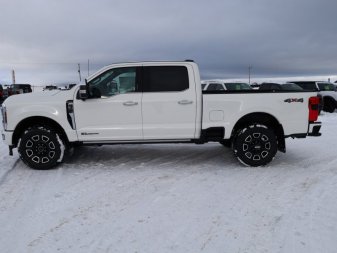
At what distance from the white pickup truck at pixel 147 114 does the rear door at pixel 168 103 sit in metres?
0.02

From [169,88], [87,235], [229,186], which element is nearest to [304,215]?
[229,186]

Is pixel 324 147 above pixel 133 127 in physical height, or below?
below

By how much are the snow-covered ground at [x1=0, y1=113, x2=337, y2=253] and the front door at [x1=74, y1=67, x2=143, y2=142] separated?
2.21 feet

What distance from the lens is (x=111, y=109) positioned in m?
5.61

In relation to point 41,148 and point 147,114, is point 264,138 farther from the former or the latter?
point 41,148

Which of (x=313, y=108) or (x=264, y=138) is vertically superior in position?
(x=313, y=108)

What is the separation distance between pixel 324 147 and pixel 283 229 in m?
5.03

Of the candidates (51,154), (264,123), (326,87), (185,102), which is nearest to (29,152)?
(51,154)

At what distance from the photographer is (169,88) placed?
5738mm

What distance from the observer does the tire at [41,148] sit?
5.61 meters

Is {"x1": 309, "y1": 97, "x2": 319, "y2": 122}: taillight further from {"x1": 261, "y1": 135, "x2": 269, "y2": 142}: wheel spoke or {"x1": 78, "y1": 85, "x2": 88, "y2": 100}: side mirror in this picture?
{"x1": 78, "y1": 85, "x2": 88, "y2": 100}: side mirror

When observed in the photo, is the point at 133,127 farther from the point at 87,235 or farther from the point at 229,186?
the point at 87,235

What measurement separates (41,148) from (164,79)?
257 cm

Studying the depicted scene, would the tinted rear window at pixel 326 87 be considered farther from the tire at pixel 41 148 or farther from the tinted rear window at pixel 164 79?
the tire at pixel 41 148
